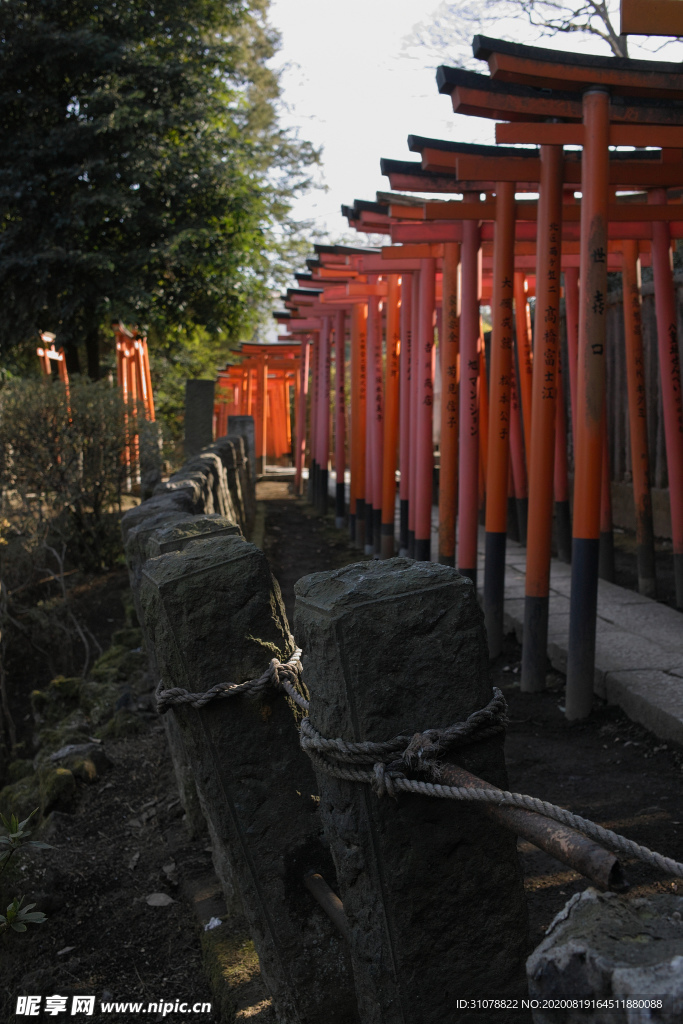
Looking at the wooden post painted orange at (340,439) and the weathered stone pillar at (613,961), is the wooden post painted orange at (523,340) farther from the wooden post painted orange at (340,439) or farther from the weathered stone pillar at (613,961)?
the weathered stone pillar at (613,961)

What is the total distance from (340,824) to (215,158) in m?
14.0

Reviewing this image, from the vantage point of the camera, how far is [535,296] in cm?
589

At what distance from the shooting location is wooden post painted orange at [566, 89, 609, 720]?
4.18m

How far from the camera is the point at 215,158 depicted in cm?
1388

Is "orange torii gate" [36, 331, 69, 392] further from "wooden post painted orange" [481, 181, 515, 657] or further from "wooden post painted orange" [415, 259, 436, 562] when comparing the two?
"wooden post painted orange" [481, 181, 515, 657]

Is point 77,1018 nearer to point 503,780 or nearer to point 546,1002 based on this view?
point 503,780

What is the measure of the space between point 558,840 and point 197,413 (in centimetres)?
1132

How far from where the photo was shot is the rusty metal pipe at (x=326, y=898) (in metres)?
1.84

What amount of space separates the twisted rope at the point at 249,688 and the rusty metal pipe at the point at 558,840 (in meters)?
0.59

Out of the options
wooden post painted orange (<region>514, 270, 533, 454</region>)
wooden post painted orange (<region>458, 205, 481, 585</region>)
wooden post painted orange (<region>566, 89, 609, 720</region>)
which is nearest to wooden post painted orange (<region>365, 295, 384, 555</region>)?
wooden post painted orange (<region>514, 270, 533, 454</region>)

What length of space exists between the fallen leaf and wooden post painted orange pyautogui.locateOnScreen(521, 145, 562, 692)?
2471 mm

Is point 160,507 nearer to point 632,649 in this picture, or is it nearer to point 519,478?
point 632,649

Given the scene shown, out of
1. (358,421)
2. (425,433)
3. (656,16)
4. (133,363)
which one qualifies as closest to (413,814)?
(656,16)

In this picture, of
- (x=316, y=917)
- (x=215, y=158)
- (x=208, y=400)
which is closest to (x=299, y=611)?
(x=316, y=917)
